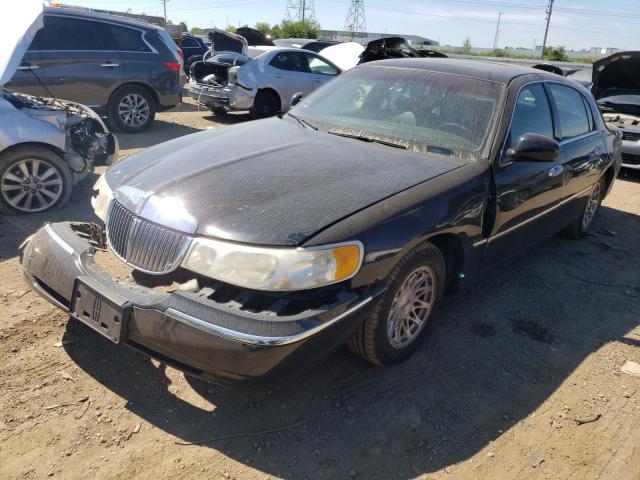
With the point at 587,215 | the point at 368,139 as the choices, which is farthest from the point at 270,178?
the point at 587,215

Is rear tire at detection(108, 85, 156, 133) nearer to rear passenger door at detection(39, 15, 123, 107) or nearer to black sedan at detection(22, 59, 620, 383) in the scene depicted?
rear passenger door at detection(39, 15, 123, 107)

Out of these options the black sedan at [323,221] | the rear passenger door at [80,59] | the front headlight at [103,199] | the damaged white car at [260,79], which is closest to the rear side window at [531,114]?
the black sedan at [323,221]

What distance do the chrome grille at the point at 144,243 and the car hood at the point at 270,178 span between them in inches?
5.0

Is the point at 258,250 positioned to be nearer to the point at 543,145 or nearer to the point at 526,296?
the point at 543,145

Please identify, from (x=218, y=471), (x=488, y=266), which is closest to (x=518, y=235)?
(x=488, y=266)

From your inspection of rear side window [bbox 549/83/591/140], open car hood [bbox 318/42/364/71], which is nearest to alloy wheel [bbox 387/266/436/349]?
rear side window [bbox 549/83/591/140]

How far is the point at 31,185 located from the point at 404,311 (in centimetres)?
388

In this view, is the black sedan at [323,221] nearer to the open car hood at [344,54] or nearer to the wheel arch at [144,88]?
the wheel arch at [144,88]

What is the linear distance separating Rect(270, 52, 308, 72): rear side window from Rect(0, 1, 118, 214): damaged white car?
6004 mm

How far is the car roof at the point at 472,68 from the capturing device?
372 cm

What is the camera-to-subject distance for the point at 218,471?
2273 mm

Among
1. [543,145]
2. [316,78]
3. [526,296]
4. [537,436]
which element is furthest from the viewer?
[316,78]

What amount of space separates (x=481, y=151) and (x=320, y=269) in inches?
63.7

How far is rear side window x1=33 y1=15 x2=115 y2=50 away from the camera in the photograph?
7.79 metres
